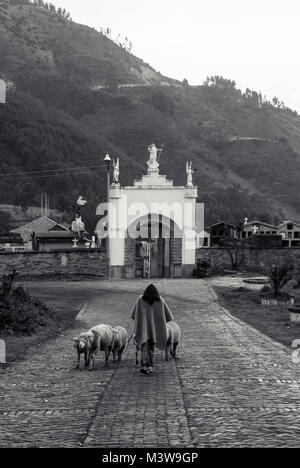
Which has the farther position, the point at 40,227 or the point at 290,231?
the point at 40,227

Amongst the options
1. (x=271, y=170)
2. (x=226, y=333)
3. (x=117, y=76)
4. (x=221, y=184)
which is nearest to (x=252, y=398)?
(x=226, y=333)

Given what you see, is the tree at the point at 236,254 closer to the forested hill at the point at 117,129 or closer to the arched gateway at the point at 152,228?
the arched gateway at the point at 152,228

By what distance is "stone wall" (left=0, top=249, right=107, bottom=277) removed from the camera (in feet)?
112

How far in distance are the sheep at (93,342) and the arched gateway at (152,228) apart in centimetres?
2272

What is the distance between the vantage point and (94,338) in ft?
37.7

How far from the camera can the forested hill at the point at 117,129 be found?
92688 mm

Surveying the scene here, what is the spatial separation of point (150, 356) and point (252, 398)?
2432mm

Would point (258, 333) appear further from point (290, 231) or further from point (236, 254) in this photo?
point (290, 231)

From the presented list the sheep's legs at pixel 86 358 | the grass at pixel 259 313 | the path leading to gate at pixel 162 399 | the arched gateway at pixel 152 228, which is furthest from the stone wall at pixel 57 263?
the sheep's legs at pixel 86 358

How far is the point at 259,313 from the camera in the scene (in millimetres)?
20172

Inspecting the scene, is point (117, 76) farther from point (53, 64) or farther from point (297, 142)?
point (297, 142)

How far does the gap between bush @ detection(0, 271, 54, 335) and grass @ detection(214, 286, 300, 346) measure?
5.27 meters

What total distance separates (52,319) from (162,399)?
379 inches

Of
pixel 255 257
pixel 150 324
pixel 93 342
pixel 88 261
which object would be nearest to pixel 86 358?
pixel 93 342
